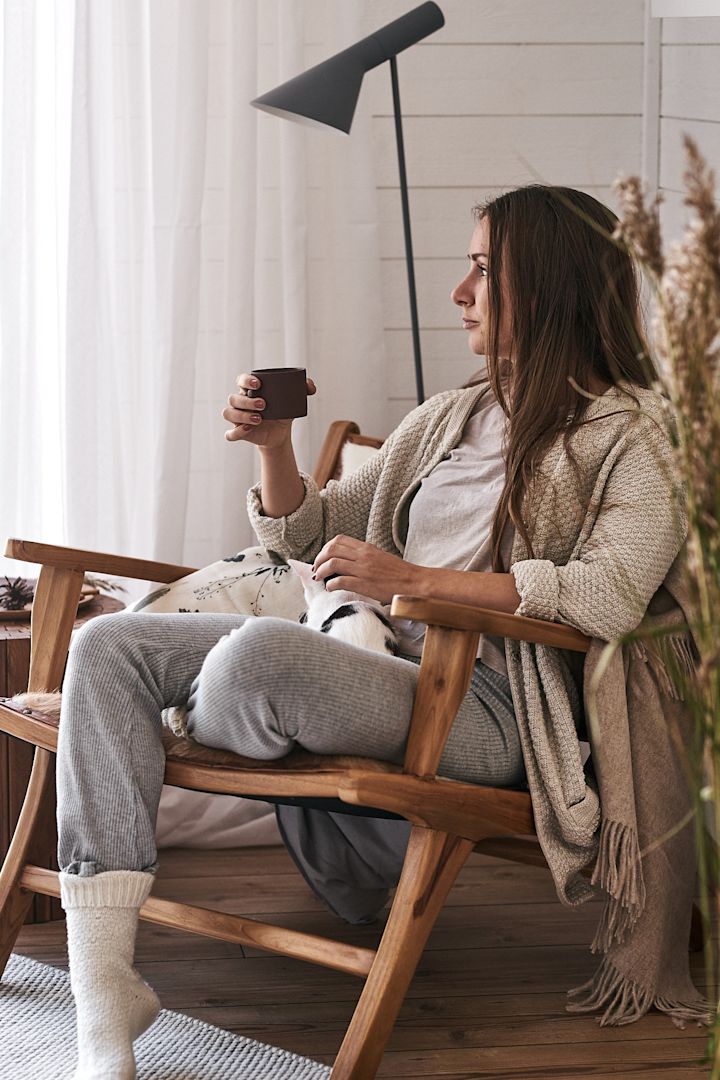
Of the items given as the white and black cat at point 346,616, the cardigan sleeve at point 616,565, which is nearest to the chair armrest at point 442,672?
the cardigan sleeve at point 616,565

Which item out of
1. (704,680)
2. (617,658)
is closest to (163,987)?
(617,658)

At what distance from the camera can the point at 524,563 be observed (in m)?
1.67

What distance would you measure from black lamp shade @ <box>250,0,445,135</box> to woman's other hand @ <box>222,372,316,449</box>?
540mm

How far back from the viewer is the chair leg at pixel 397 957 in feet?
4.93

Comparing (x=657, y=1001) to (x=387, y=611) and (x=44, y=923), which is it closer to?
(x=387, y=611)

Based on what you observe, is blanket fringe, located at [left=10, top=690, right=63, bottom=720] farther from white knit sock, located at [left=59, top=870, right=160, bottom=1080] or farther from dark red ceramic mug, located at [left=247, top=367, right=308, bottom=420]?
dark red ceramic mug, located at [left=247, top=367, right=308, bottom=420]

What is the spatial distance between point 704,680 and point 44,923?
5.19 ft

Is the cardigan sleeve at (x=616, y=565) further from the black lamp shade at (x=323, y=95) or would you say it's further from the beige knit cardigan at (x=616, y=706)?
the black lamp shade at (x=323, y=95)

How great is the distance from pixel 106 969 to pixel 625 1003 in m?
0.73

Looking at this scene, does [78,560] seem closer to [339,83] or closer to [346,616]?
[346,616]

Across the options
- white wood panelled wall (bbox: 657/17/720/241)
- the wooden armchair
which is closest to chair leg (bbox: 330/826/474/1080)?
the wooden armchair

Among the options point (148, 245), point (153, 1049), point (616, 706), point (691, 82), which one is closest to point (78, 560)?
point (153, 1049)

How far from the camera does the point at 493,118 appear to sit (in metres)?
2.73

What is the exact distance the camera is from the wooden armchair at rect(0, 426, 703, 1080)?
150 centimetres
